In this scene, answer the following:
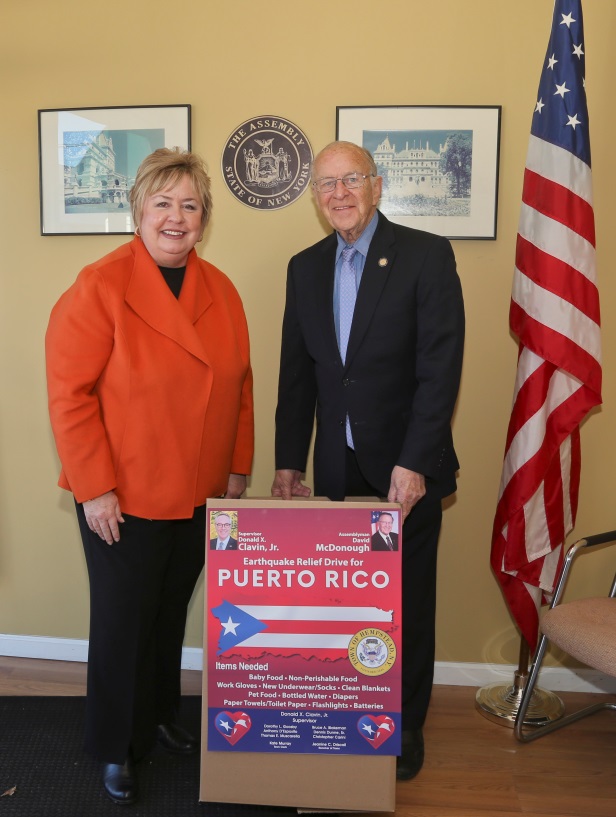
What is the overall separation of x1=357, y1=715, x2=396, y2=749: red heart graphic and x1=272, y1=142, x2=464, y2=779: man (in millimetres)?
333

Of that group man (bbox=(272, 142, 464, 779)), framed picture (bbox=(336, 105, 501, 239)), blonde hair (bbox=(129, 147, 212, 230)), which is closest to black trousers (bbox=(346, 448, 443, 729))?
man (bbox=(272, 142, 464, 779))

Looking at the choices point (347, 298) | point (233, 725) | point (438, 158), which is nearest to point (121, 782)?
point (233, 725)

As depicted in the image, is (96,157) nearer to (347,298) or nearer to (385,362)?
(347,298)

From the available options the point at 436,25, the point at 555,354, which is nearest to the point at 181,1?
the point at 436,25

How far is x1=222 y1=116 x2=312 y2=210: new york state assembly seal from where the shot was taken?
2619 millimetres

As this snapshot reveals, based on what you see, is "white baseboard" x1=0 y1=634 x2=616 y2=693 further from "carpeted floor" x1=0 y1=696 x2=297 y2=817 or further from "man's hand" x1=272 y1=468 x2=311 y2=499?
"man's hand" x1=272 y1=468 x2=311 y2=499

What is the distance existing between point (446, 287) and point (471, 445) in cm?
85

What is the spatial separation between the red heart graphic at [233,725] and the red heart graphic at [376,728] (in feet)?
0.95

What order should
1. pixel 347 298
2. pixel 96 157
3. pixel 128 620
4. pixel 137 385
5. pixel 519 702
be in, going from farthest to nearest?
pixel 96 157 → pixel 519 702 → pixel 347 298 → pixel 128 620 → pixel 137 385

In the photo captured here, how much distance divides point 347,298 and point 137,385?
0.65 metres

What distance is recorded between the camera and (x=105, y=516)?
74.7 inches

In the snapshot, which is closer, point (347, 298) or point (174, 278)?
point (174, 278)

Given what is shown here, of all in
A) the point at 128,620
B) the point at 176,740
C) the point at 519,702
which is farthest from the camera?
the point at 519,702

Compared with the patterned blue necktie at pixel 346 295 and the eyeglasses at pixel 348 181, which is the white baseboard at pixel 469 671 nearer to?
the patterned blue necktie at pixel 346 295
